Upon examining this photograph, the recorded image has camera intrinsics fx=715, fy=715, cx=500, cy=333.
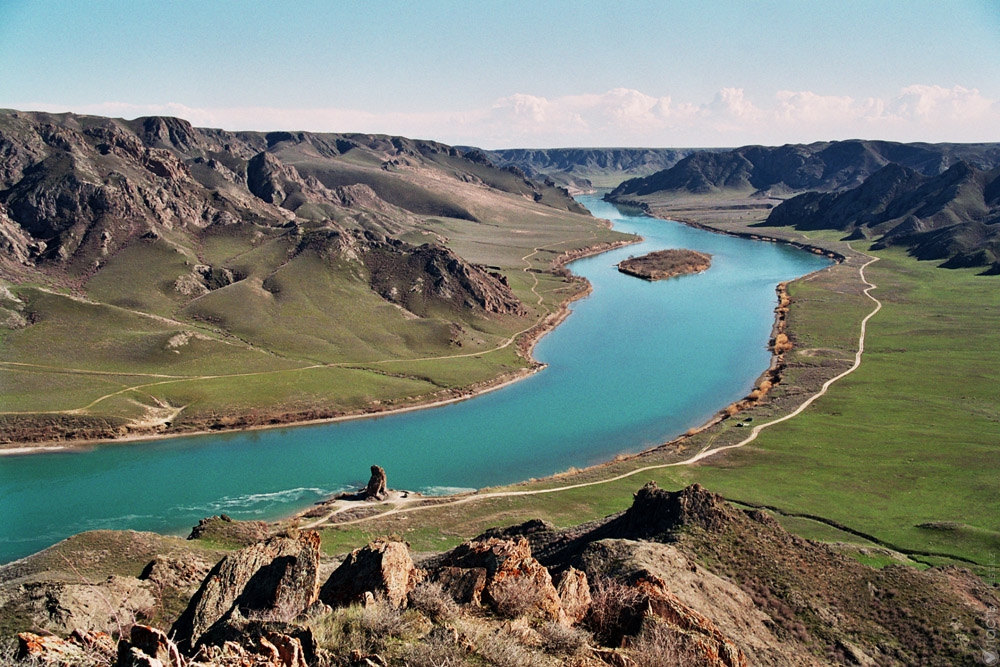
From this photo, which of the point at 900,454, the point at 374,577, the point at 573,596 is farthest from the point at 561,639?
the point at 900,454

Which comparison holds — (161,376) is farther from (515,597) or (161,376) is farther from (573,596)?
(515,597)

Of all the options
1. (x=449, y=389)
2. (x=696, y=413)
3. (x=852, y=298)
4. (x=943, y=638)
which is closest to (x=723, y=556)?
(x=943, y=638)

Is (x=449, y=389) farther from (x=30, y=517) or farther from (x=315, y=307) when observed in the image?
(x=30, y=517)

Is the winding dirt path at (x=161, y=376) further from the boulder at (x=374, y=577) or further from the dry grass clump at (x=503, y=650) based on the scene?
the dry grass clump at (x=503, y=650)

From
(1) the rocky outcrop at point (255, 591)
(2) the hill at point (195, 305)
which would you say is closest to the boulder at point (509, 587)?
(1) the rocky outcrop at point (255, 591)

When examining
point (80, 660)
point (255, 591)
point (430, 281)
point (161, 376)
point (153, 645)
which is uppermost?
point (153, 645)

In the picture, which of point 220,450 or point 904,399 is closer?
point 220,450

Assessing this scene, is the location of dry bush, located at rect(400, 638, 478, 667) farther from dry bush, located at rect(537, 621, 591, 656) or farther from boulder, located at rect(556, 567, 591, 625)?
boulder, located at rect(556, 567, 591, 625)
